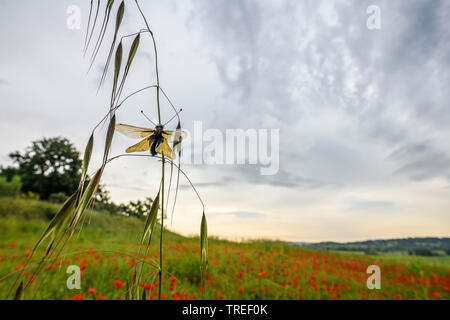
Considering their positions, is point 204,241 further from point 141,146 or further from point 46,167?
point 46,167

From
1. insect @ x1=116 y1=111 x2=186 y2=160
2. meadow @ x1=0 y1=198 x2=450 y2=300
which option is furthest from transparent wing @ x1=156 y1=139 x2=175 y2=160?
meadow @ x1=0 y1=198 x2=450 y2=300

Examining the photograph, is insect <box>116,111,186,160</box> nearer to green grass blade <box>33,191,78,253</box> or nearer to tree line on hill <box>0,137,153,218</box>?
green grass blade <box>33,191,78,253</box>

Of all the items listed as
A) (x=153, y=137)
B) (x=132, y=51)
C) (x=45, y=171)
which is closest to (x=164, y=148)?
(x=153, y=137)

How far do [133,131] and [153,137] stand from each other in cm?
6

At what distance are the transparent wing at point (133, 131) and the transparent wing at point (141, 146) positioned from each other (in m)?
0.02

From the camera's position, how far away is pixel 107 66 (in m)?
0.62

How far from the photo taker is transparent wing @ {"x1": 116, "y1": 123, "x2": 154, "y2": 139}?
2.33 feet

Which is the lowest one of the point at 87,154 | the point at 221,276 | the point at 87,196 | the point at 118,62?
the point at 221,276

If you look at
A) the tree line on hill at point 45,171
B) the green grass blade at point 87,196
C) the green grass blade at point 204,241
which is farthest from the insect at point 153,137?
the tree line on hill at point 45,171

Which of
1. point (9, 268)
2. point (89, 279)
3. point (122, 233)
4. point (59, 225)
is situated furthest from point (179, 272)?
point (122, 233)

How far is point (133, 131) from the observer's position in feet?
2.37

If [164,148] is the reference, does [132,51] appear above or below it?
above

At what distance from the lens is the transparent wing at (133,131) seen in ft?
2.33

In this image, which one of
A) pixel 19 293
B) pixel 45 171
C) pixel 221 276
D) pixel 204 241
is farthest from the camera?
pixel 45 171
